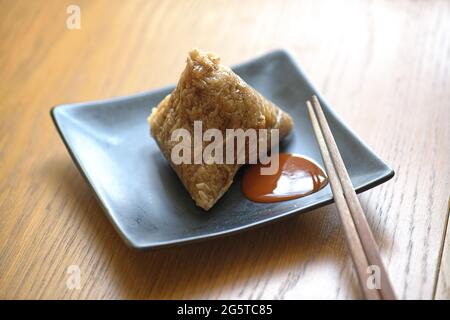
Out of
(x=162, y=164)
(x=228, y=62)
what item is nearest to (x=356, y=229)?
(x=162, y=164)

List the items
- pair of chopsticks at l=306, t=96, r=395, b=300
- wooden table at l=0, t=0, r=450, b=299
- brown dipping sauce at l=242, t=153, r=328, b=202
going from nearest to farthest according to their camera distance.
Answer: pair of chopsticks at l=306, t=96, r=395, b=300 → wooden table at l=0, t=0, r=450, b=299 → brown dipping sauce at l=242, t=153, r=328, b=202

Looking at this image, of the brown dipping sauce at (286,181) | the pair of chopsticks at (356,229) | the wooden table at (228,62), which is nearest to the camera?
the pair of chopsticks at (356,229)

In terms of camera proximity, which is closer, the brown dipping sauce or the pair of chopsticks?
the pair of chopsticks

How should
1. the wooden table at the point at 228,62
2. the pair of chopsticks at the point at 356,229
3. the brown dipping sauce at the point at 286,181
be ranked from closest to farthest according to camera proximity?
the pair of chopsticks at the point at 356,229
the wooden table at the point at 228,62
the brown dipping sauce at the point at 286,181

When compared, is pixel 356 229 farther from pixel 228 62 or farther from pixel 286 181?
pixel 228 62

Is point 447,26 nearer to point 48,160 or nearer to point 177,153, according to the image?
point 177,153
